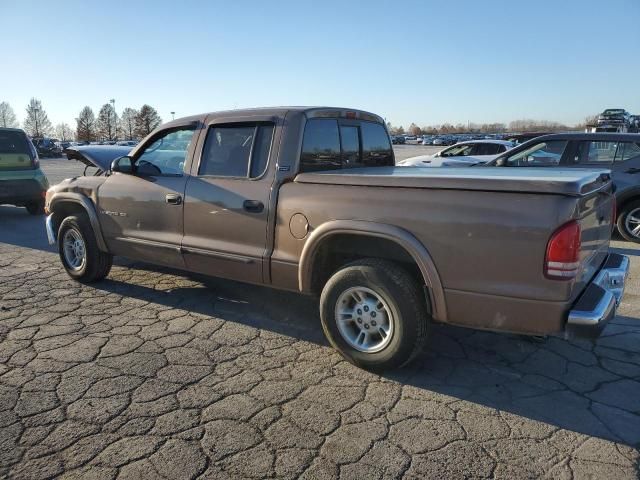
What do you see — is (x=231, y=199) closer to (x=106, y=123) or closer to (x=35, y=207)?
(x=35, y=207)

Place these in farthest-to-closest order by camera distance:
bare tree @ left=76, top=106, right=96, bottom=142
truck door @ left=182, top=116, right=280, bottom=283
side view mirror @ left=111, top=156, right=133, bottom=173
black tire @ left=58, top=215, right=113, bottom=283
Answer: bare tree @ left=76, top=106, right=96, bottom=142 < black tire @ left=58, top=215, right=113, bottom=283 < side view mirror @ left=111, top=156, right=133, bottom=173 < truck door @ left=182, top=116, right=280, bottom=283

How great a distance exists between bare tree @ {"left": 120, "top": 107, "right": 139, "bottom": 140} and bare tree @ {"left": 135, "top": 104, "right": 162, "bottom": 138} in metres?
2.62

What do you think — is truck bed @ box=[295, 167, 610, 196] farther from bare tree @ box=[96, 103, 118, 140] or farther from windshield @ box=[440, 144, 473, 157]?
bare tree @ box=[96, 103, 118, 140]

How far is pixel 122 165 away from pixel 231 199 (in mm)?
1402

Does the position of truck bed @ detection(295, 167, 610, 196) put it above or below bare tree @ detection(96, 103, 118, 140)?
below

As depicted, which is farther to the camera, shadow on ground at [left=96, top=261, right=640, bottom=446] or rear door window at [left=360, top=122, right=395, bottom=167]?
rear door window at [left=360, top=122, right=395, bottom=167]

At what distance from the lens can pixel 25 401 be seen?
3.19 meters

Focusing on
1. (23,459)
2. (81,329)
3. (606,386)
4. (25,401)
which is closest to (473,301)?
(606,386)

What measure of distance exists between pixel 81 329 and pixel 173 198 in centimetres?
138

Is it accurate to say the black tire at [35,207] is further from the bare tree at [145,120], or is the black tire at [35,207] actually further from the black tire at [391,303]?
the bare tree at [145,120]

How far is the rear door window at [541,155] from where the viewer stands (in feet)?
26.5

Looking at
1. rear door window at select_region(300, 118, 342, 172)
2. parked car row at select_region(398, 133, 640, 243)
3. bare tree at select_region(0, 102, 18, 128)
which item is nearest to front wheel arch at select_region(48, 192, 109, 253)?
rear door window at select_region(300, 118, 342, 172)

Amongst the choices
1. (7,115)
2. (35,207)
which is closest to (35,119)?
(7,115)

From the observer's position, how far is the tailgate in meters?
2.96
